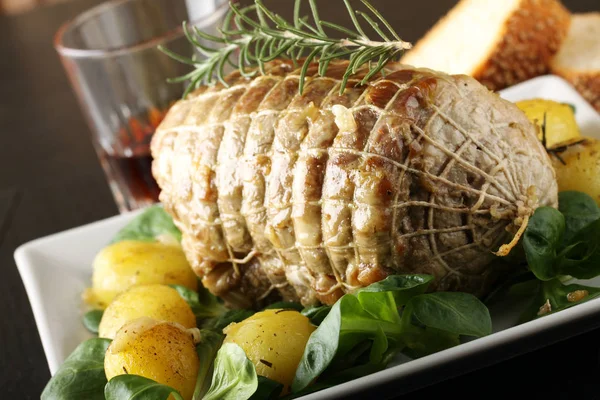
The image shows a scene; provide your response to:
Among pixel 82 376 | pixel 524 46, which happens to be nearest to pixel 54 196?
pixel 82 376

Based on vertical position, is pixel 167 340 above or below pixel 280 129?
below

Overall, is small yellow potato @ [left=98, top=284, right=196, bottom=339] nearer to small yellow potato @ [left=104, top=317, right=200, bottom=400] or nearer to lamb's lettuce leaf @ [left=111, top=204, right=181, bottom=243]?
small yellow potato @ [left=104, top=317, right=200, bottom=400]

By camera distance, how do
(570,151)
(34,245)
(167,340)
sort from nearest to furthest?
(167,340) → (570,151) → (34,245)

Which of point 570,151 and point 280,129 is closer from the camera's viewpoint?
point 280,129

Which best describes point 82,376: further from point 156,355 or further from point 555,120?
point 555,120

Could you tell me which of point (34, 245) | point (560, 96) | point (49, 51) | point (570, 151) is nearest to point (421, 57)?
point (560, 96)

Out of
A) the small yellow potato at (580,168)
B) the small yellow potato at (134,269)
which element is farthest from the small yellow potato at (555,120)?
the small yellow potato at (134,269)

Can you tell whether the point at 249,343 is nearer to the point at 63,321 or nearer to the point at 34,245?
the point at 63,321

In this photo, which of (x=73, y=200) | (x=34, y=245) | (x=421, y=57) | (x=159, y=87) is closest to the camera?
(x=34, y=245)

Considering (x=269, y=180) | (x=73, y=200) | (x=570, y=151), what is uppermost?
(x=269, y=180)
